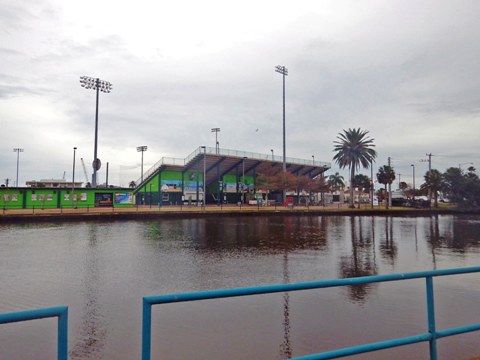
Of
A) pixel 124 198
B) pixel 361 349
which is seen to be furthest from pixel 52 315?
pixel 124 198

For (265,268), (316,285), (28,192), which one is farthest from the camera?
(28,192)

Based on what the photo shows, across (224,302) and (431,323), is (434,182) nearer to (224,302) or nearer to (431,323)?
(224,302)

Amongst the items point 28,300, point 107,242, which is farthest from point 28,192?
point 28,300

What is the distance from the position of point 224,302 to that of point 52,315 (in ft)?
22.3

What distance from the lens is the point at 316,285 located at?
2.71 m

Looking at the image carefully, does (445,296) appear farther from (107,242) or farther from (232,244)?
(107,242)

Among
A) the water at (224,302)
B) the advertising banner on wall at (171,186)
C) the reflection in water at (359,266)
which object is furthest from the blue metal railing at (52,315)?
the advertising banner on wall at (171,186)

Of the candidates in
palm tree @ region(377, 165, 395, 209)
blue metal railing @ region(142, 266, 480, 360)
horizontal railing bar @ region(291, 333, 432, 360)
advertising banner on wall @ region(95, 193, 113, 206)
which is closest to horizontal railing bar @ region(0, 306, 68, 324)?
blue metal railing @ region(142, 266, 480, 360)

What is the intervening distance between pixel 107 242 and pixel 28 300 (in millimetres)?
10373

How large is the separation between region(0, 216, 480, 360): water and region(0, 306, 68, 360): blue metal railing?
372 centimetres

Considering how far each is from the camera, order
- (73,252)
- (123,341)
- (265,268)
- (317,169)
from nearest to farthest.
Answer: (123,341), (265,268), (73,252), (317,169)

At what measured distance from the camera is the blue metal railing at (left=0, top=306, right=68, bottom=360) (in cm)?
197

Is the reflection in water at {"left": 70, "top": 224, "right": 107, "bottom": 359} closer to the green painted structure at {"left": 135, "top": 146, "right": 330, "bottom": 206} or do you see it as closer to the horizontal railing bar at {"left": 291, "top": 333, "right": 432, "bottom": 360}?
the horizontal railing bar at {"left": 291, "top": 333, "right": 432, "bottom": 360}

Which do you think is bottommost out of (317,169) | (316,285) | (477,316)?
(477,316)
